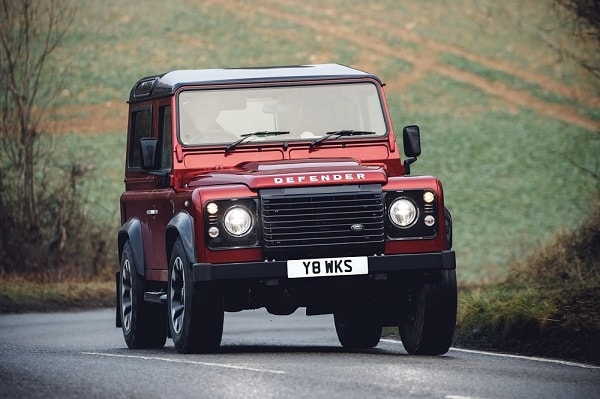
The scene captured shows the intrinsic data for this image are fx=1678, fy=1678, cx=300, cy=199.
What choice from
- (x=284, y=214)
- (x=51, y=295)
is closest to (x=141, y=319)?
(x=284, y=214)

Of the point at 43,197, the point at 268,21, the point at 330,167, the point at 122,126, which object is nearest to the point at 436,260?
the point at 330,167

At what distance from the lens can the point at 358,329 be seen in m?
15.6

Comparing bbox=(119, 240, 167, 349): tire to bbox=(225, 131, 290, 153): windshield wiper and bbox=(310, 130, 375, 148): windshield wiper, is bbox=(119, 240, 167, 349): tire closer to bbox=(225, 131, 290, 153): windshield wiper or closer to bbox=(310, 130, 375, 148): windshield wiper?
bbox=(225, 131, 290, 153): windshield wiper

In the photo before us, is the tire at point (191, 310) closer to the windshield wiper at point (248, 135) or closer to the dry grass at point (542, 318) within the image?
the windshield wiper at point (248, 135)

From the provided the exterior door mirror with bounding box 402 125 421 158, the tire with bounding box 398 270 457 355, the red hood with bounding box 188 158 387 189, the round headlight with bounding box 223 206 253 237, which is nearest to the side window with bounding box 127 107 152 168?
the red hood with bounding box 188 158 387 189

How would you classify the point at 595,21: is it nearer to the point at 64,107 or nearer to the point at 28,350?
the point at 28,350

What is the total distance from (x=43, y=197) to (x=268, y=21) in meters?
37.1

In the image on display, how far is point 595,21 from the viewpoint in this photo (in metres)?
21.0

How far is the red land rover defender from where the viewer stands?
522 inches

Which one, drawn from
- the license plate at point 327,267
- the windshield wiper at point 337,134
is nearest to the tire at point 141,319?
the windshield wiper at point 337,134

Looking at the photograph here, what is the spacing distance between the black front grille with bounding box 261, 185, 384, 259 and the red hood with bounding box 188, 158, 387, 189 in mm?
62

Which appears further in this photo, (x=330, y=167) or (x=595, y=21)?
(x=595, y=21)

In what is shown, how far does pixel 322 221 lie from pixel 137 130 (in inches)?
144

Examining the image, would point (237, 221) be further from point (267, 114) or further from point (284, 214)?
point (267, 114)
